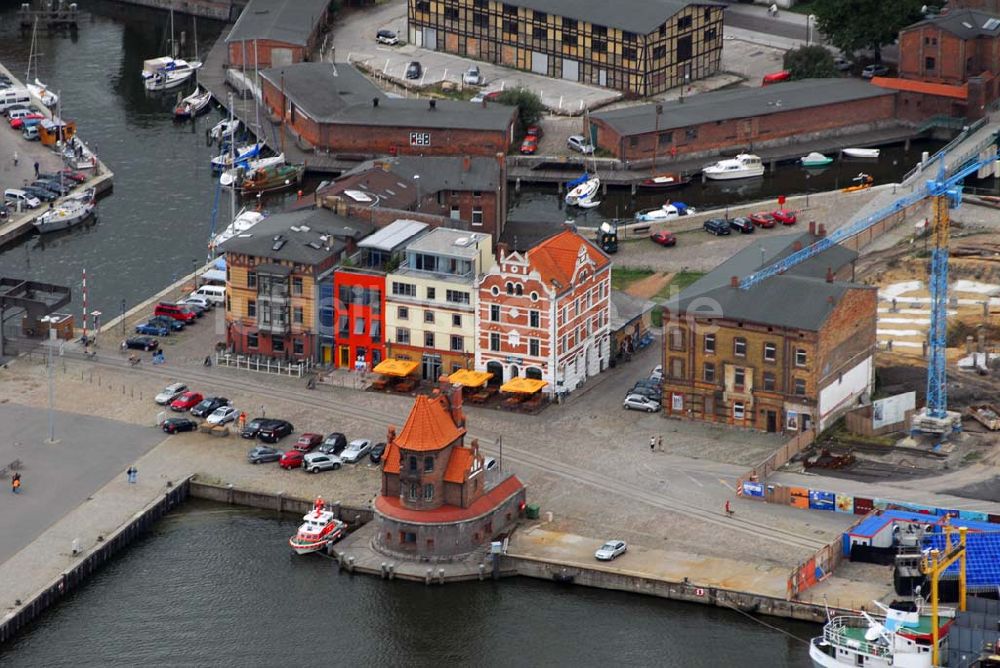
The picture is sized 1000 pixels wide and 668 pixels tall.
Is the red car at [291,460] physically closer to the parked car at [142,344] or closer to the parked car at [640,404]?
the parked car at [142,344]

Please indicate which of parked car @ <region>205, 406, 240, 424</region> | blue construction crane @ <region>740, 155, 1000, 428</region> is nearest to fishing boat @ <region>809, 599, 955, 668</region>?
blue construction crane @ <region>740, 155, 1000, 428</region>

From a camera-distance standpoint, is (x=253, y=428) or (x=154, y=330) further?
(x=154, y=330)

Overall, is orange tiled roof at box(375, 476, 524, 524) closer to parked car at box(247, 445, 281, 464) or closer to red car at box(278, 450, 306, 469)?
red car at box(278, 450, 306, 469)

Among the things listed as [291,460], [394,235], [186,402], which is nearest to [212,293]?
[394,235]

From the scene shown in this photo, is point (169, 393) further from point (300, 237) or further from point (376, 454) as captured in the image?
point (376, 454)

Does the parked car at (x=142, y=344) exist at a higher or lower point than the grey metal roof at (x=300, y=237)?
lower

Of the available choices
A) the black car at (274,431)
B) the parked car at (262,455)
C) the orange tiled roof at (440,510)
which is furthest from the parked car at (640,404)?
the parked car at (262,455)
